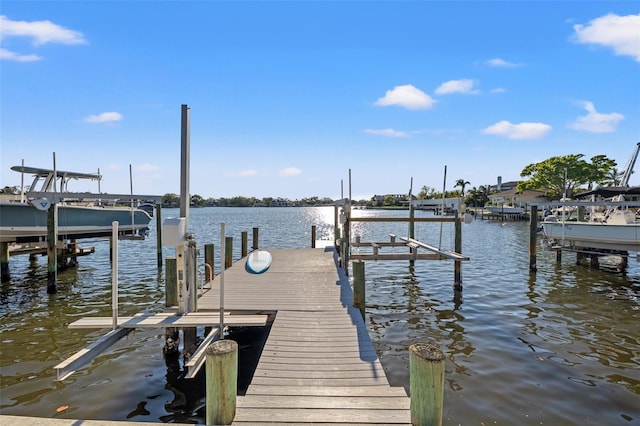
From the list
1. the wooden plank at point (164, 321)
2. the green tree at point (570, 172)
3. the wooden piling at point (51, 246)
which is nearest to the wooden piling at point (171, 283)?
the wooden plank at point (164, 321)

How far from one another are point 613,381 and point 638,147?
1029 inches

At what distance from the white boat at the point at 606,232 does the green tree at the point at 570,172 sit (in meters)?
45.5

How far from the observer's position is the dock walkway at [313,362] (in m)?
4.04

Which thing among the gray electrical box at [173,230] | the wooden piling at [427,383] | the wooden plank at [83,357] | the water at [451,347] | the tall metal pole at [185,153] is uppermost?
the tall metal pole at [185,153]

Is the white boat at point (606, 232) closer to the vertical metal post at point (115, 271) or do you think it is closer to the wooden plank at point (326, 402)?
the wooden plank at point (326, 402)

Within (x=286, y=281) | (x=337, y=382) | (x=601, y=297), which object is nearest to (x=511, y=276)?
(x=601, y=297)

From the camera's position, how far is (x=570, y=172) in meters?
56.6

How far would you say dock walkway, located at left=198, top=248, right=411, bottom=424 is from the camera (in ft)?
13.2

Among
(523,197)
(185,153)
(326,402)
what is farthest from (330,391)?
(523,197)

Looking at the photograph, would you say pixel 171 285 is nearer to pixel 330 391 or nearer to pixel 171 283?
pixel 171 283

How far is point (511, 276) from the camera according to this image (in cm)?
1555

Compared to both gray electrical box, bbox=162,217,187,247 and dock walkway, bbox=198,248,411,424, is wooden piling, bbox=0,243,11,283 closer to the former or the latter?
dock walkway, bbox=198,248,411,424

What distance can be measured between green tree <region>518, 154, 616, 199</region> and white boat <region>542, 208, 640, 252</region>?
4551 centimetres

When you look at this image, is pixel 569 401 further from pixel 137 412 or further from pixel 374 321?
pixel 137 412
